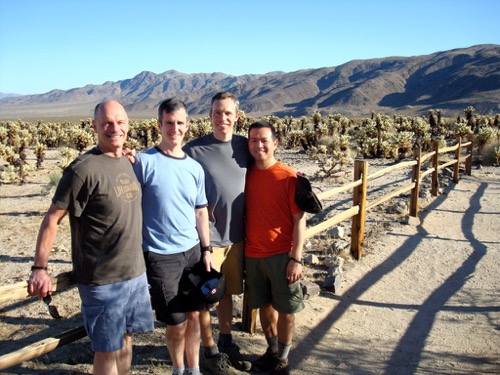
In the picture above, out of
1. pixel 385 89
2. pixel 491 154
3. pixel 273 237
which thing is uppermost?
pixel 385 89

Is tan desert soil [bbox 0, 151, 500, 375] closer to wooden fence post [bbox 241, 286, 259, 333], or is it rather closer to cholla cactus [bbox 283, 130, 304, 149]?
wooden fence post [bbox 241, 286, 259, 333]

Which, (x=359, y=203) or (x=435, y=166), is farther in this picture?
(x=435, y=166)

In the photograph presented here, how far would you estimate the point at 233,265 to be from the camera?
3.59 m

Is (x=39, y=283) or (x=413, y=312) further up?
(x=39, y=283)

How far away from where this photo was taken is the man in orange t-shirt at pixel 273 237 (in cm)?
340

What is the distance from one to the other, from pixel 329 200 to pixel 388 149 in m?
8.63

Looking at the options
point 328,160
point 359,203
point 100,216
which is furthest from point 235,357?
point 328,160

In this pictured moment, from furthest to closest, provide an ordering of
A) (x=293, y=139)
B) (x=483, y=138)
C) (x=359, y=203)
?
1. (x=293, y=139)
2. (x=483, y=138)
3. (x=359, y=203)

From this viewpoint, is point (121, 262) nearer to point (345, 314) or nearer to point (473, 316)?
point (345, 314)

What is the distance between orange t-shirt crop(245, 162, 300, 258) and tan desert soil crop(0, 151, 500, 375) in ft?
3.59

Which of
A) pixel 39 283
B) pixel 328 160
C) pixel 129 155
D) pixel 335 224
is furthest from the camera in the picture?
pixel 328 160

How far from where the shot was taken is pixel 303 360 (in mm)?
3893

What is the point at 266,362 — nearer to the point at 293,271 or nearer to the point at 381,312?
the point at 293,271

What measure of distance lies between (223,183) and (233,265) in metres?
0.69
